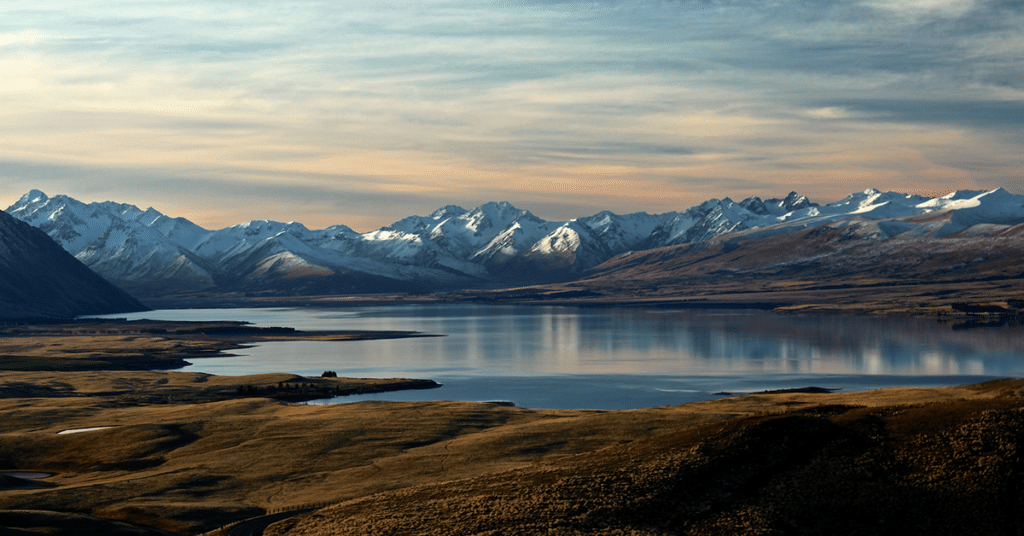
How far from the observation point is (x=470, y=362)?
185250mm

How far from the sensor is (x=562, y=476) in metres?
51.7

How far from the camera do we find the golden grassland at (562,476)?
4434 centimetres

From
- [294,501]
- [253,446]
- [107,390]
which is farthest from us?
[107,390]

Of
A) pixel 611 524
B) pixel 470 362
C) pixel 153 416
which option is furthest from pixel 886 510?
pixel 470 362

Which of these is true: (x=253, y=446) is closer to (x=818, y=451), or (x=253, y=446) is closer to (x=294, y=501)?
(x=294, y=501)

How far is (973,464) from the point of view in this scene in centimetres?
4547

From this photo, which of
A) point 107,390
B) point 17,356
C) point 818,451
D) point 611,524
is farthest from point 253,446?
point 17,356

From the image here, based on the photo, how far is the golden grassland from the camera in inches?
1746

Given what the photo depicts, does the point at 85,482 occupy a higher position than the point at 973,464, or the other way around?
the point at 973,464

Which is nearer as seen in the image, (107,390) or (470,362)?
(107,390)

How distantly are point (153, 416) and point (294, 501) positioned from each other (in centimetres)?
4597

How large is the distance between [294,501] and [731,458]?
26.9 metres

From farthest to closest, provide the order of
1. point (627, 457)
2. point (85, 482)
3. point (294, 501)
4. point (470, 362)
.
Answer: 1. point (470, 362)
2. point (85, 482)
3. point (294, 501)
4. point (627, 457)

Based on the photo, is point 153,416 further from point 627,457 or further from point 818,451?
point 818,451
